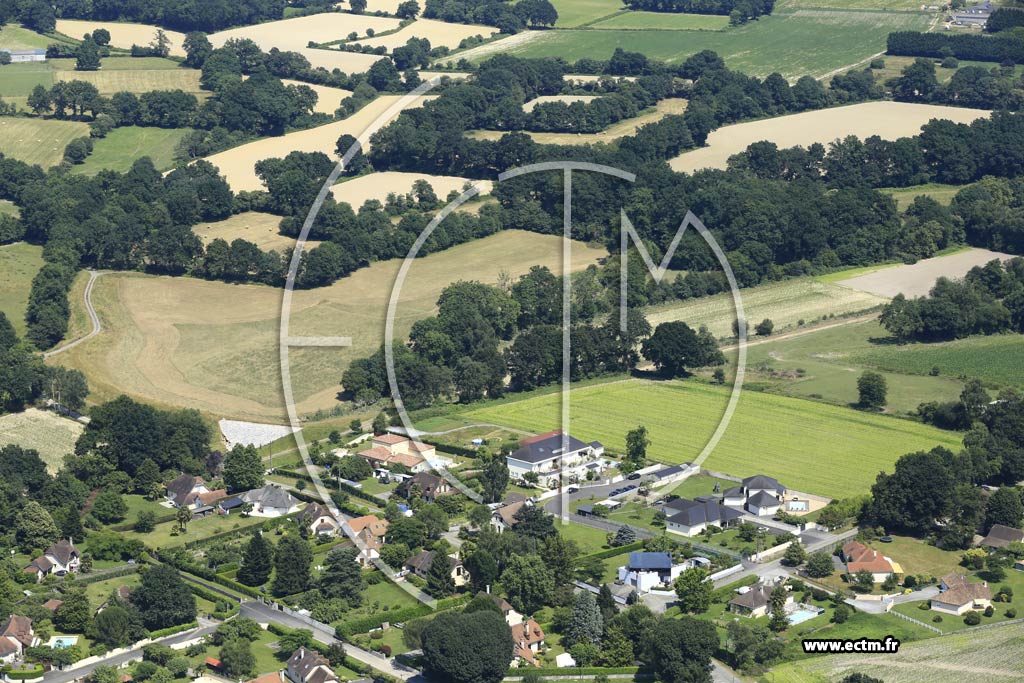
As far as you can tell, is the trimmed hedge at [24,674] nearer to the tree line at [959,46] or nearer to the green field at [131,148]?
the green field at [131,148]

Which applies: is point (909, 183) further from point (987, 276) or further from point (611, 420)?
point (611, 420)

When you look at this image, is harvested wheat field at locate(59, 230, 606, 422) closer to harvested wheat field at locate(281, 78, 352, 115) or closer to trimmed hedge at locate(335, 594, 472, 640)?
trimmed hedge at locate(335, 594, 472, 640)

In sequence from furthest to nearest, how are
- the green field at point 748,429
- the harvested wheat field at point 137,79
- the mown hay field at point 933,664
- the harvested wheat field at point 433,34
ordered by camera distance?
the harvested wheat field at point 433,34 < the harvested wheat field at point 137,79 < the green field at point 748,429 < the mown hay field at point 933,664

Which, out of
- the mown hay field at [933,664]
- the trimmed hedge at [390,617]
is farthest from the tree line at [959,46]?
the trimmed hedge at [390,617]

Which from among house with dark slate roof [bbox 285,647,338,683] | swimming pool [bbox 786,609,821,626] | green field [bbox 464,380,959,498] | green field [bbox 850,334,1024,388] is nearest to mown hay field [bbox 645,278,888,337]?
green field [bbox 850,334,1024,388]

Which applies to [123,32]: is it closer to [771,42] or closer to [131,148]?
[131,148]

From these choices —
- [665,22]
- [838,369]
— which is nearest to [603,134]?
[665,22]
